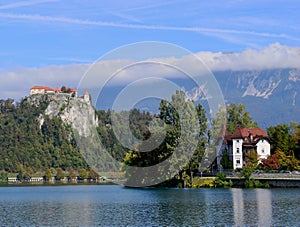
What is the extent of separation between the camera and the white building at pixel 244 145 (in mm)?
103688

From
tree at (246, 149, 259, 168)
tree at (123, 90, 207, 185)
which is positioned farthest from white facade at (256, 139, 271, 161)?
tree at (123, 90, 207, 185)

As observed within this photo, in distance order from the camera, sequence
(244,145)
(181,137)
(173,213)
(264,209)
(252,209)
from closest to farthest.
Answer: (173,213) → (264,209) → (252,209) → (181,137) → (244,145)

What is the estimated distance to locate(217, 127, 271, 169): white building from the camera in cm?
10369

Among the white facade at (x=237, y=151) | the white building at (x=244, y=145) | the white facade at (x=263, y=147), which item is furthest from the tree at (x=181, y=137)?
the white facade at (x=263, y=147)

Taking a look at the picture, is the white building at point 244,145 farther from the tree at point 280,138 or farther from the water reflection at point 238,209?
the water reflection at point 238,209

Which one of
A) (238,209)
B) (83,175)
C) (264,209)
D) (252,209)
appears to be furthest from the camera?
(83,175)

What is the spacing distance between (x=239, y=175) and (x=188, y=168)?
6.59m

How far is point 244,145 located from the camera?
107 metres

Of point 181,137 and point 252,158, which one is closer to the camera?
point 181,137

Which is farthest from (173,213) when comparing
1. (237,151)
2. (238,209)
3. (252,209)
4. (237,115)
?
(237,115)

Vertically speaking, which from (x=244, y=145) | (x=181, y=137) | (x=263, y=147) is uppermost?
(x=244, y=145)

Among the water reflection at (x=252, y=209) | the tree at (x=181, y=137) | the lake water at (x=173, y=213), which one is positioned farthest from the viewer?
the tree at (x=181, y=137)

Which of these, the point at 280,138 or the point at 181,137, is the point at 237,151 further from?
the point at 181,137

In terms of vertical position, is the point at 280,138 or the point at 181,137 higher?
the point at 280,138
